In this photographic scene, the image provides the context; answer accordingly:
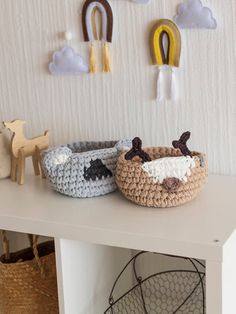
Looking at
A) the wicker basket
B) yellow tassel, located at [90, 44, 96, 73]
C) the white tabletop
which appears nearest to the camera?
the white tabletop

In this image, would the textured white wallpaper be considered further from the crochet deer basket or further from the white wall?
the crochet deer basket

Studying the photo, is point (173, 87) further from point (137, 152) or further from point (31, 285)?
point (31, 285)

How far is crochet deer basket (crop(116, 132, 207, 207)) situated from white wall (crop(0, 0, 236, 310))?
0.17 m

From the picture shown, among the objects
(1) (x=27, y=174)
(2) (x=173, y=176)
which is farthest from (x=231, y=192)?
(1) (x=27, y=174)

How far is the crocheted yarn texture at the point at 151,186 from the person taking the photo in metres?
0.83

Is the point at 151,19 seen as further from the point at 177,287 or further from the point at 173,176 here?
the point at 177,287

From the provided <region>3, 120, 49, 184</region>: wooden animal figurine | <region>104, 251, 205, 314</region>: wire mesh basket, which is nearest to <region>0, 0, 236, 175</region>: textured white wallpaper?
<region>3, 120, 49, 184</region>: wooden animal figurine

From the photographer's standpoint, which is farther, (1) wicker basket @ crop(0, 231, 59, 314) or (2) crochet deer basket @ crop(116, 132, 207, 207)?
(1) wicker basket @ crop(0, 231, 59, 314)

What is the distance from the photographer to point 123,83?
1071mm

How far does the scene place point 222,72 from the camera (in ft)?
3.20

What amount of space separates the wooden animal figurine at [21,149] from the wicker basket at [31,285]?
0.15 metres

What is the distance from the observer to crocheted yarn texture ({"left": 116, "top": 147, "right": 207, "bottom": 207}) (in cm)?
83

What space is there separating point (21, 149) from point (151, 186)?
12.1 inches

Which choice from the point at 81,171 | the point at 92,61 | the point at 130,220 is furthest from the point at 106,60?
the point at 130,220
